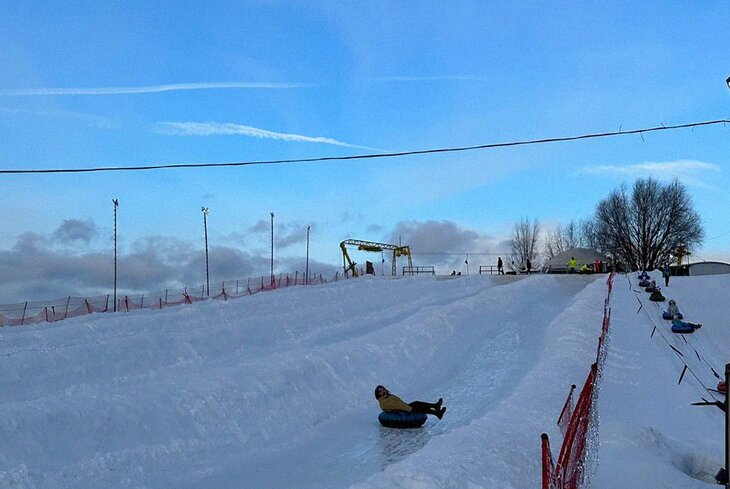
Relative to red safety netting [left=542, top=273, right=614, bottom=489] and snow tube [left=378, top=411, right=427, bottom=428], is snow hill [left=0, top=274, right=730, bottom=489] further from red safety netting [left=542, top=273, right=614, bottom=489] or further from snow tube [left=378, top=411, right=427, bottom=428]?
red safety netting [left=542, top=273, right=614, bottom=489]

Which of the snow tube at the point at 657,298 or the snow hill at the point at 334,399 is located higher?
the snow tube at the point at 657,298

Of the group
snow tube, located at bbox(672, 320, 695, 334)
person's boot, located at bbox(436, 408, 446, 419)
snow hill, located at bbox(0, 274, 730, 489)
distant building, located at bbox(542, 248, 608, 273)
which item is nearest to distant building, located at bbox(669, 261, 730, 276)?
distant building, located at bbox(542, 248, 608, 273)

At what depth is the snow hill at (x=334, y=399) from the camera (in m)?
10.5

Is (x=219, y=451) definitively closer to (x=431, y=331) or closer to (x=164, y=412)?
(x=164, y=412)

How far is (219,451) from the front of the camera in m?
12.7

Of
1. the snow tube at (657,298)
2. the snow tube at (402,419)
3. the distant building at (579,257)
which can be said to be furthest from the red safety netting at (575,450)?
the distant building at (579,257)

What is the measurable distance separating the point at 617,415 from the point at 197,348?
13.0 m

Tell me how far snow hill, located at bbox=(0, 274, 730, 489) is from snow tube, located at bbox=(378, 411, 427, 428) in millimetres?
201

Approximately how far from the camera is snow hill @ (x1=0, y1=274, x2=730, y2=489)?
34.4ft

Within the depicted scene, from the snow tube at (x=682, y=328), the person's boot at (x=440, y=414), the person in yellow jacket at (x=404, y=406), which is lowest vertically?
the person's boot at (x=440, y=414)

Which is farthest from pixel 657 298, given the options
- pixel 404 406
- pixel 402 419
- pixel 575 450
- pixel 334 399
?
pixel 575 450

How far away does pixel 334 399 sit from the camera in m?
16.5

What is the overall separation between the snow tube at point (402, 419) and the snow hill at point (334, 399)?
0.66ft

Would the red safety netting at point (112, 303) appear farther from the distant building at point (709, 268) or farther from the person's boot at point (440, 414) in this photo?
the distant building at point (709, 268)
